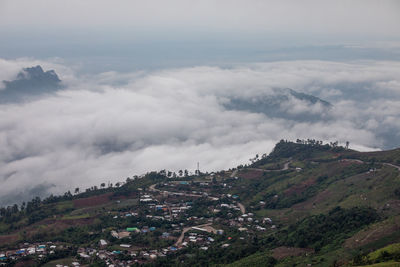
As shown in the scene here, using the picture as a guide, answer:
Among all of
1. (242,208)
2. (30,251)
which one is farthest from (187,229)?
(30,251)

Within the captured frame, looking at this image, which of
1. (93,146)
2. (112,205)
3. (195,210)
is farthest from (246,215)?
(93,146)

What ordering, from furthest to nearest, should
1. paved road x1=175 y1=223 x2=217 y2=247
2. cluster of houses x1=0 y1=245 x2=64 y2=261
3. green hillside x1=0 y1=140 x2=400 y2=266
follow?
1. paved road x1=175 y1=223 x2=217 y2=247
2. cluster of houses x1=0 y1=245 x2=64 y2=261
3. green hillside x1=0 y1=140 x2=400 y2=266

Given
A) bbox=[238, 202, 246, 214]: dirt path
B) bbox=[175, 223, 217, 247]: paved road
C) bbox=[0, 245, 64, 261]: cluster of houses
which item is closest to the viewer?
bbox=[0, 245, 64, 261]: cluster of houses

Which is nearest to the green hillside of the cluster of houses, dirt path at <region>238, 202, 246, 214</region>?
dirt path at <region>238, 202, 246, 214</region>

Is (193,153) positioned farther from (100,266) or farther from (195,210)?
(100,266)

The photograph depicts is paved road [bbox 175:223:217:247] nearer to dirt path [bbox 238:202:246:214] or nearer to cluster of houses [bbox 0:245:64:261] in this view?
dirt path [bbox 238:202:246:214]

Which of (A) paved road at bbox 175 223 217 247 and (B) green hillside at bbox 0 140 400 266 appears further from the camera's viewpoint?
(A) paved road at bbox 175 223 217 247

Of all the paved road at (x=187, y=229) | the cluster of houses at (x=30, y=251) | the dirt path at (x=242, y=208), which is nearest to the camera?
the cluster of houses at (x=30, y=251)

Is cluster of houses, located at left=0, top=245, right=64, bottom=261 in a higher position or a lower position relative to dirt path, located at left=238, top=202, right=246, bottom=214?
lower

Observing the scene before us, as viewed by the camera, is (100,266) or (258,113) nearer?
(100,266)

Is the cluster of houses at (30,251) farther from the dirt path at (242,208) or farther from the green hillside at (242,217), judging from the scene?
the dirt path at (242,208)

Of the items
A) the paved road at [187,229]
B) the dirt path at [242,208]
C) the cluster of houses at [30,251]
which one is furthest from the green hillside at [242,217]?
the cluster of houses at [30,251]
